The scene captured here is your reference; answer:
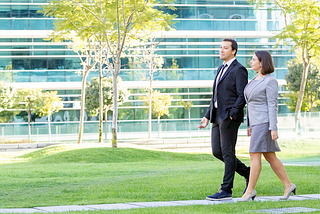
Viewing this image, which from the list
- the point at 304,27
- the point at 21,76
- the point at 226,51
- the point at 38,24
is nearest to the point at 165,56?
the point at 38,24

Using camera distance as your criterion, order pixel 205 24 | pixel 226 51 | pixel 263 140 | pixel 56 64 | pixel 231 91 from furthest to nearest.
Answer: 1. pixel 205 24
2. pixel 56 64
3. pixel 226 51
4. pixel 231 91
5. pixel 263 140

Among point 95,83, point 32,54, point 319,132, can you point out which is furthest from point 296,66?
point 32,54

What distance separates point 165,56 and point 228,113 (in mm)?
33665

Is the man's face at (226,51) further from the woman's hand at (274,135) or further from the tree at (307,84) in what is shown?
the tree at (307,84)

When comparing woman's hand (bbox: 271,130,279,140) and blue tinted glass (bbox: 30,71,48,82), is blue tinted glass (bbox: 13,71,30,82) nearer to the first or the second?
blue tinted glass (bbox: 30,71,48,82)

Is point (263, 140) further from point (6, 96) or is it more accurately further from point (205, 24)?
point (205, 24)

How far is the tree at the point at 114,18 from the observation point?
693 inches

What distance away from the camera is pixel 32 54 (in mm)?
37469

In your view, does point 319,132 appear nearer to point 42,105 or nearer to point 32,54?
point 42,105

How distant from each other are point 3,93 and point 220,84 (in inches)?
986

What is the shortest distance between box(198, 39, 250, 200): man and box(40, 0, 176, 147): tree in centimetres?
1150

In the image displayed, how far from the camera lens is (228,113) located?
19.4 feet

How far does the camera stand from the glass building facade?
36.3 metres

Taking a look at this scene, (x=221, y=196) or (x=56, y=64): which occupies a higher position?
(x=56, y=64)
